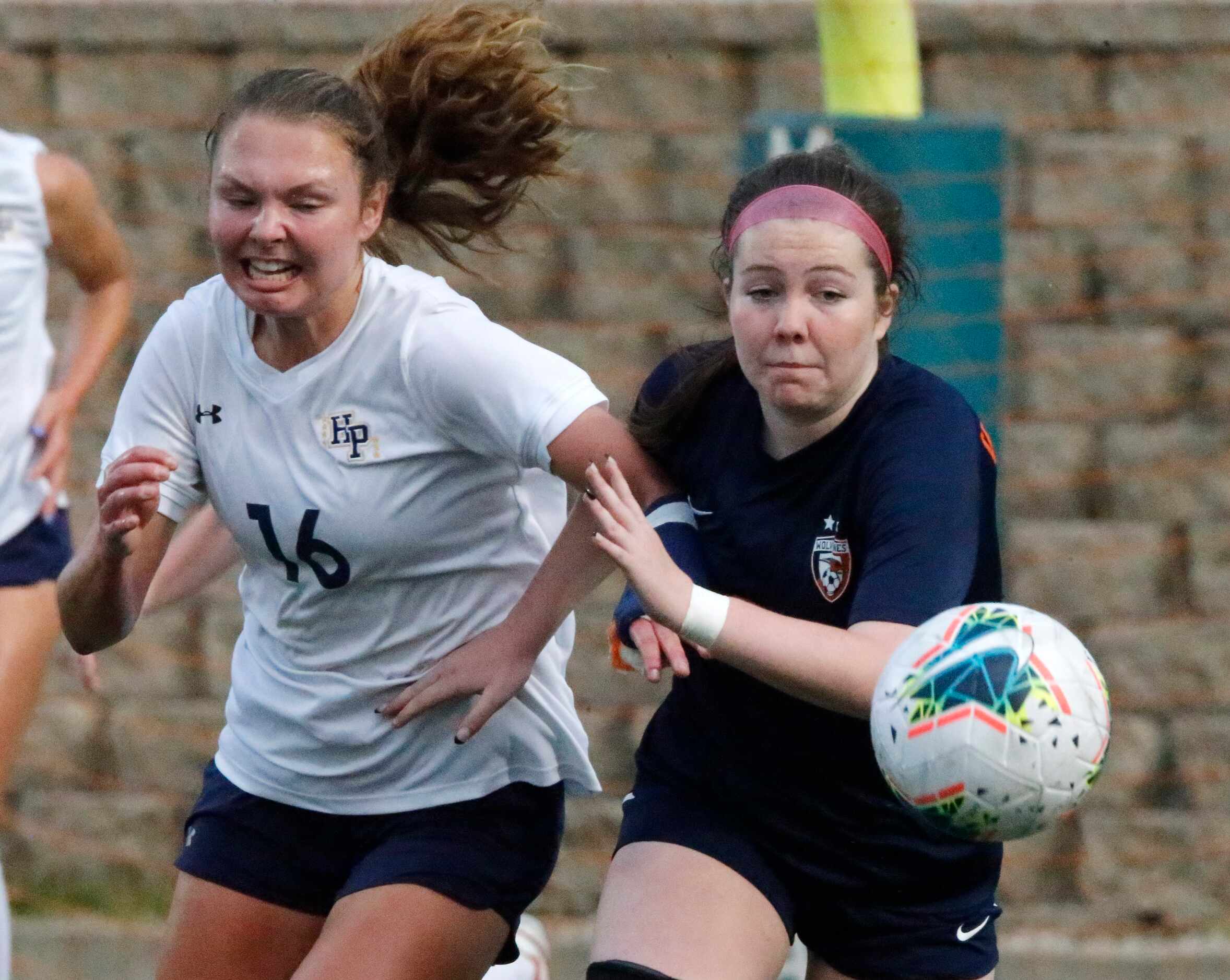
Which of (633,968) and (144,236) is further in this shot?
(144,236)

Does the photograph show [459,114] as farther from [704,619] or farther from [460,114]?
[704,619]

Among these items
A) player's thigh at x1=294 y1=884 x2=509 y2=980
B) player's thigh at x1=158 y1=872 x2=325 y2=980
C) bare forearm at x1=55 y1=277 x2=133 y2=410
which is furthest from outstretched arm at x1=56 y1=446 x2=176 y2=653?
bare forearm at x1=55 y1=277 x2=133 y2=410

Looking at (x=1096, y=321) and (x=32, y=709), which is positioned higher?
(x=1096, y=321)

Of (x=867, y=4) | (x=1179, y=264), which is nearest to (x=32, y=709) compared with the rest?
(x=867, y=4)

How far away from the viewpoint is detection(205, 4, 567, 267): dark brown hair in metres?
3.53

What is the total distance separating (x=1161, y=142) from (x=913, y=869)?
3452mm

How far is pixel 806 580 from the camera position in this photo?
3049 mm

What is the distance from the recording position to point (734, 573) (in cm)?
312

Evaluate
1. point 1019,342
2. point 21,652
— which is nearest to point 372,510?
point 21,652

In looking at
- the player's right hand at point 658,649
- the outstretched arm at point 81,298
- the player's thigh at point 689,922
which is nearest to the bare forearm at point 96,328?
the outstretched arm at point 81,298

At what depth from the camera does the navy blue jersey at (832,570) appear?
2953mm

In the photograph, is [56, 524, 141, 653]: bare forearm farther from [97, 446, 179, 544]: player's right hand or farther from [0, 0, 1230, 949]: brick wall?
[0, 0, 1230, 949]: brick wall

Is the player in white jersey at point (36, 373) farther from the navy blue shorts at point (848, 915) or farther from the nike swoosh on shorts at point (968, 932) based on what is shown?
the nike swoosh on shorts at point (968, 932)

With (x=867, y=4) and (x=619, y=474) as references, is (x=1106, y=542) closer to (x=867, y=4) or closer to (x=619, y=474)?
(x=867, y=4)
